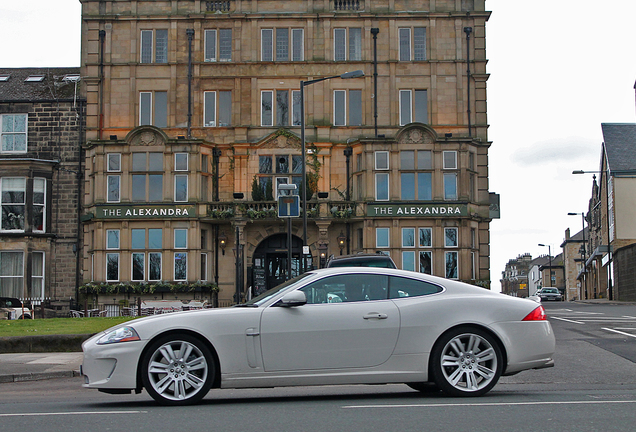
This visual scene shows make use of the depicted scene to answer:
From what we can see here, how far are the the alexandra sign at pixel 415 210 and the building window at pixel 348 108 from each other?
439 centimetres

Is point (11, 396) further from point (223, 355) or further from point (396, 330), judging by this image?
point (396, 330)

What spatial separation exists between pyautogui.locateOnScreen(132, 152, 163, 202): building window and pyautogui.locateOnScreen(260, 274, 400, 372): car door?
90.9 ft

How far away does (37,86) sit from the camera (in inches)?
1540

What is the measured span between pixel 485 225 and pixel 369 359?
28957mm

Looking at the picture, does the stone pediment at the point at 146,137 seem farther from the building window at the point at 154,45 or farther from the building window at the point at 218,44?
the building window at the point at 218,44

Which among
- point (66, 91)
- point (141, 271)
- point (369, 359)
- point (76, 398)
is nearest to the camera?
point (369, 359)

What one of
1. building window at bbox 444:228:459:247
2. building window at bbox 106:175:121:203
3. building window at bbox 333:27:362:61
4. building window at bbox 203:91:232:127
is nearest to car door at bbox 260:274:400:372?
building window at bbox 444:228:459:247

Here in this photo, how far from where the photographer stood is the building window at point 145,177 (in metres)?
35.4

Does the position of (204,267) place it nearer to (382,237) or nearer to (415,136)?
(382,237)

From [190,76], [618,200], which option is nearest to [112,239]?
[190,76]

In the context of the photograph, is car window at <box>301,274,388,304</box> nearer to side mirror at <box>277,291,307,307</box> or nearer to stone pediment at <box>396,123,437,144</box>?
side mirror at <box>277,291,307,307</box>

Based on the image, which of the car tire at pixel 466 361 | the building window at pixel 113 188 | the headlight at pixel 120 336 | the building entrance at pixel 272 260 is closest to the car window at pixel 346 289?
the car tire at pixel 466 361

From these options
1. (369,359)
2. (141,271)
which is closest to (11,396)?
(369,359)

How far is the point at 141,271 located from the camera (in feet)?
115
